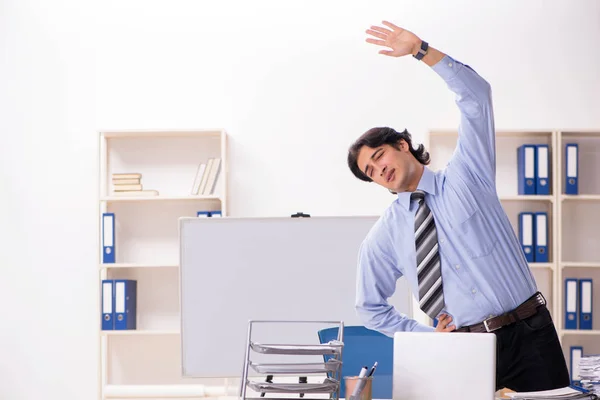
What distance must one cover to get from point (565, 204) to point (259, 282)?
221cm

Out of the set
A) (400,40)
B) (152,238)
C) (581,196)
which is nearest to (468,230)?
(400,40)

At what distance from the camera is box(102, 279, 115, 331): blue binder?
4871 millimetres

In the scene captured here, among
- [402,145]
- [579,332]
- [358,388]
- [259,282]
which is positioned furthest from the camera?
Answer: [579,332]

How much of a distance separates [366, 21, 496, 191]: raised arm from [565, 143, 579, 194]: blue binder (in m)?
2.50

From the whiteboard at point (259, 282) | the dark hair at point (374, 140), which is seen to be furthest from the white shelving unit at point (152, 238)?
the dark hair at point (374, 140)

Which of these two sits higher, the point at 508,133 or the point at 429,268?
the point at 508,133

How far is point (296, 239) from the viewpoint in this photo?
398 cm

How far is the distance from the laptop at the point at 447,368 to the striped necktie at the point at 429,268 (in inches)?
15.5

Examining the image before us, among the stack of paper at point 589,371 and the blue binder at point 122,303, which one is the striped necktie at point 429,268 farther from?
the blue binder at point 122,303

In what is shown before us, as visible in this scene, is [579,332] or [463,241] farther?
[579,332]

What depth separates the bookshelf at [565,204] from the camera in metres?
4.95

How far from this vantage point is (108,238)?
16.1ft

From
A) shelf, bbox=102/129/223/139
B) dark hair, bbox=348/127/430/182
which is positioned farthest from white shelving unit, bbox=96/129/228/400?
dark hair, bbox=348/127/430/182

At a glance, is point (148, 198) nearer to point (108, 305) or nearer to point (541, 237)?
point (108, 305)
